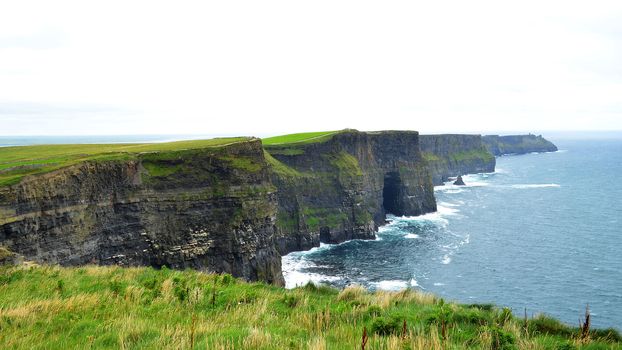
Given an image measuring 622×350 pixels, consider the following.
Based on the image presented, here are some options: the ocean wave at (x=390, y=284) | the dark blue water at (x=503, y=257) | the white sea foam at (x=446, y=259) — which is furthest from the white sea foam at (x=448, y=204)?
the ocean wave at (x=390, y=284)

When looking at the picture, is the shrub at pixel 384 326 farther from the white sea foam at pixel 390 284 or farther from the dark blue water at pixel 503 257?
the white sea foam at pixel 390 284

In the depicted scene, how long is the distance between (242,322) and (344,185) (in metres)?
82.7

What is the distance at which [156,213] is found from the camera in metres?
53.8

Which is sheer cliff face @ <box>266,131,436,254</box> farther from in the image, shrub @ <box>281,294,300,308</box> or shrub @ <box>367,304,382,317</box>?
shrub @ <box>367,304,382,317</box>

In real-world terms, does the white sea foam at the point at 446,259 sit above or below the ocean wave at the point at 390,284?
below

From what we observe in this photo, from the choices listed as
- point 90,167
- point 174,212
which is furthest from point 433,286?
point 90,167

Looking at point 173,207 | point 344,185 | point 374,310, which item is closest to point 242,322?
point 374,310

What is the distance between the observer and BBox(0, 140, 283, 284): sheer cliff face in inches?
1689

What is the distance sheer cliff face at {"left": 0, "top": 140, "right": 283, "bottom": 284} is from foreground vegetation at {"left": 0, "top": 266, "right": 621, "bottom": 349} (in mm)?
30106

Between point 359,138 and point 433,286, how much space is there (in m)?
52.9

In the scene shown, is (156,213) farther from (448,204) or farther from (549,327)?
(448,204)

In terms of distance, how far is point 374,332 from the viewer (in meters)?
10.5

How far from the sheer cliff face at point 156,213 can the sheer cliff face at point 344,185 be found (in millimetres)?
16866

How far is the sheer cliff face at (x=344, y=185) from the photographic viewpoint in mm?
84375
